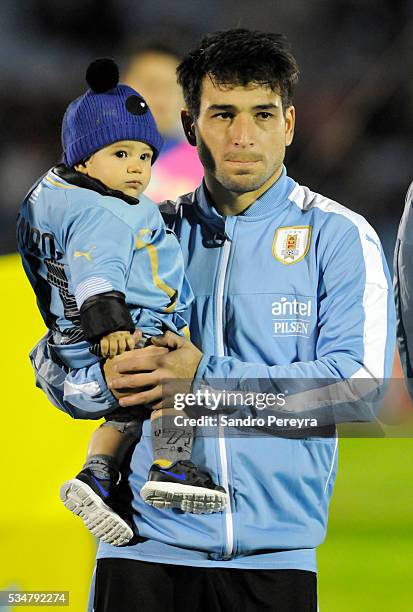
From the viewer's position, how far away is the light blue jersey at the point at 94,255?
1.86 metres

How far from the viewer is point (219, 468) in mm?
1876

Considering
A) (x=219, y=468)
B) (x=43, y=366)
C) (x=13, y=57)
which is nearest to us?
(x=219, y=468)

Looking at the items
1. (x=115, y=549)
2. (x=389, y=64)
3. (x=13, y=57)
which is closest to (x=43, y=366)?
(x=115, y=549)

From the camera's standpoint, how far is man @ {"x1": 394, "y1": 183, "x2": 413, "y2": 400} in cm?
208

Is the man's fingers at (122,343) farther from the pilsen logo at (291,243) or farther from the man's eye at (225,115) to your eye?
the man's eye at (225,115)

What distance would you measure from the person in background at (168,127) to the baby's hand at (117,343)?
0.35m

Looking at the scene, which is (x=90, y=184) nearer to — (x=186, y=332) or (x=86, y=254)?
(x=86, y=254)

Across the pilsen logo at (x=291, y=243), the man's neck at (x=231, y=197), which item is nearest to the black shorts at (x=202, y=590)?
the pilsen logo at (x=291, y=243)

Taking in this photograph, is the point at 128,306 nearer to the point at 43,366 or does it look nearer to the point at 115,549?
the point at 43,366

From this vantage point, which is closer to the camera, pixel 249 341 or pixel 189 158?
pixel 249 341

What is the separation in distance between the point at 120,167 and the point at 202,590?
2.89 feet

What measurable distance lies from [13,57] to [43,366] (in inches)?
29.5

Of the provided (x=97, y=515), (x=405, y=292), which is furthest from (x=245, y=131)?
(x=97, y=515)

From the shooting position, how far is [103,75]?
6.57 feet
